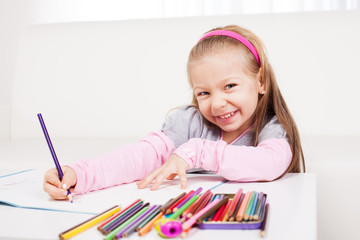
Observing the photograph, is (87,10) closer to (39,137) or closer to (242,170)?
(39,137)

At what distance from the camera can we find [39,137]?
6.03 ft

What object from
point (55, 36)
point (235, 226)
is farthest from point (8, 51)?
point (235, 226)

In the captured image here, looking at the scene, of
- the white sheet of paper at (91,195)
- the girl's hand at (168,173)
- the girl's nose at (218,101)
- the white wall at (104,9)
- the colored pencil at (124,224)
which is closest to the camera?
the colored pencil at (124,224)

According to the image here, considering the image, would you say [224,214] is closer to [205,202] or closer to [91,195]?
[205,202]

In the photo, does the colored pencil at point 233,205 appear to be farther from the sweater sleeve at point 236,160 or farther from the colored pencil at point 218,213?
the sweater sleeve at point 236,160

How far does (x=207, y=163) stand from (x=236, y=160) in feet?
0.18

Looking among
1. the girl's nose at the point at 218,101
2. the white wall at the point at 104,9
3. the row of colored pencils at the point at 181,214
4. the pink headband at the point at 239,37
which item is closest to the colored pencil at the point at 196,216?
the row of colored pencils at the point at 181,214

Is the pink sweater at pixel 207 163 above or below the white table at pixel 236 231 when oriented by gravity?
above

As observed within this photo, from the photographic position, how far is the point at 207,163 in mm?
863

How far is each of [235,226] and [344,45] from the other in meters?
1.24

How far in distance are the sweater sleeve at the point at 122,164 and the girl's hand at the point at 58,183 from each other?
1cm

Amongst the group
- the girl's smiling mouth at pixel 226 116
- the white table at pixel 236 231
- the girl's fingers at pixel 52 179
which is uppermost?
the girl's smiling mouth at pixel 226 116

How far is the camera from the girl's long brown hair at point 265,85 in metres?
1.00

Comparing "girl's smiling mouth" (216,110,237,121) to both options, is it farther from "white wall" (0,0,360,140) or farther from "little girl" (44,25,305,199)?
"white wall" (0,0,360,140)
